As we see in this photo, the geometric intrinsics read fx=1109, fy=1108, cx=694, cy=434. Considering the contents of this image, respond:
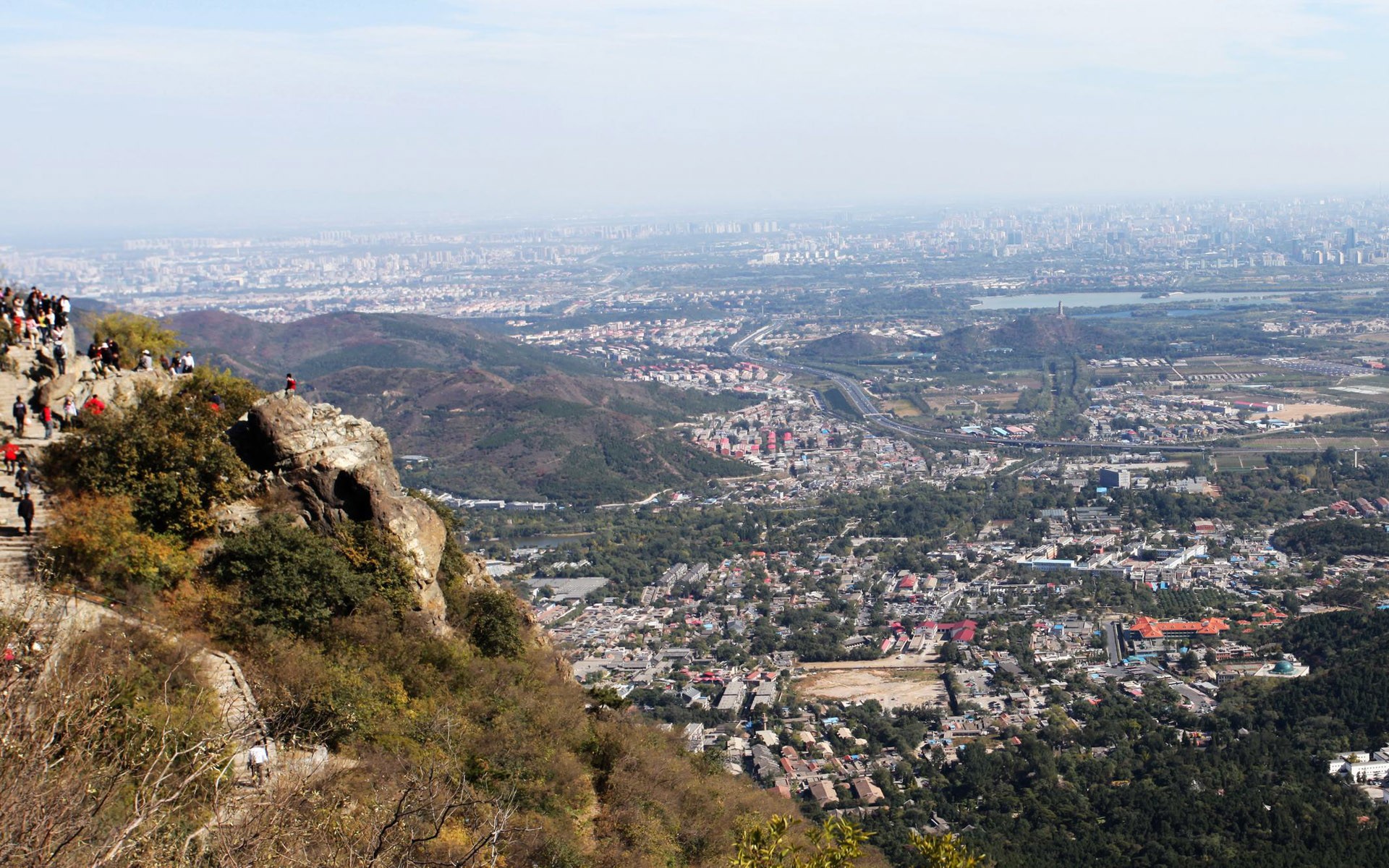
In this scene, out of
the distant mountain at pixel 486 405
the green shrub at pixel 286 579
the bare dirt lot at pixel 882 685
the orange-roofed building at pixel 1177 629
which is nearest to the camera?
the green shrub at pixel 286 579

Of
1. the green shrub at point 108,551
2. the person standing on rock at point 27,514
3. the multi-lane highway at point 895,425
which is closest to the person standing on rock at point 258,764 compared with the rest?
the green shrub at point 108,551

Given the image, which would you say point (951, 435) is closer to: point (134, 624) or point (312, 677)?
point (312, 677)

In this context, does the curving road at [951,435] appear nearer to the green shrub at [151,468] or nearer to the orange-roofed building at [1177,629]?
the orange-roofed building at [1177,629]

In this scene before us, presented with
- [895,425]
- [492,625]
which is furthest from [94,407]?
[895,425]

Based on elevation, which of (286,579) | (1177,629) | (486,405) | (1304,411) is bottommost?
(1177,629)

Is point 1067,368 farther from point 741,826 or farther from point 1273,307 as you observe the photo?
point 741,826

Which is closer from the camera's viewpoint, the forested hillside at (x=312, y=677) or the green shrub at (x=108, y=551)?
the forested hillside at (x=312, y=677)

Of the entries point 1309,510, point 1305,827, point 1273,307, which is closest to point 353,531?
point 1305,827
